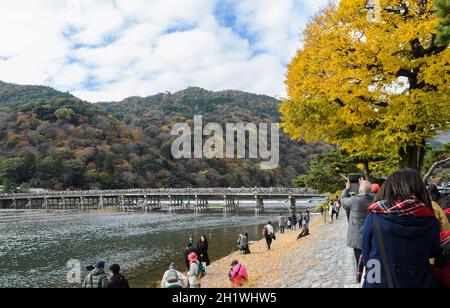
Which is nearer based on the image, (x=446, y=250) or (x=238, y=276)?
(x=446, y=250)

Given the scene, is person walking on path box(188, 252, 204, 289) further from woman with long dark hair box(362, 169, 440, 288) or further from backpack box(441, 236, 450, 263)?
backpack box(441, 236, 450, 263)

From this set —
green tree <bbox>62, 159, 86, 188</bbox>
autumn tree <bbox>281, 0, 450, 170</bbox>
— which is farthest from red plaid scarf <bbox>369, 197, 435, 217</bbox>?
green tree <bbox>62, 159, 86, 188</bbox>

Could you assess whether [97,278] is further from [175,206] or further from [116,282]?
[175,206]

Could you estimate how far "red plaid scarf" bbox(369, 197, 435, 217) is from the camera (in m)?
2.70

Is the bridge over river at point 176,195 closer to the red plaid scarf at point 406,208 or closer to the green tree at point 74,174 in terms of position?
the green tree at point 74,174

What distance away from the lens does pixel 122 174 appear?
8681 cm

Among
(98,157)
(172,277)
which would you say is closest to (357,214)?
(172,277)

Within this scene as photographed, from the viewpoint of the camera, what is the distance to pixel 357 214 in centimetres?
489

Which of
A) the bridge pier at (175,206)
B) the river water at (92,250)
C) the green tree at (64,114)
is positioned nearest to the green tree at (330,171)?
the river water at (92,250)

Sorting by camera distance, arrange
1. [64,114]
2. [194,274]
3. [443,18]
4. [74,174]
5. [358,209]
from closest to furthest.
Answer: [358,209]
[443,18]
[194,274]
[74,174]
[64,114]

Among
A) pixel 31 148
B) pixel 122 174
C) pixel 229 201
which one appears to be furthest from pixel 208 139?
pixel 31 148

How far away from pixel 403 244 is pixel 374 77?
680cm

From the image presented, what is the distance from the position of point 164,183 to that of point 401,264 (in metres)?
87.2
